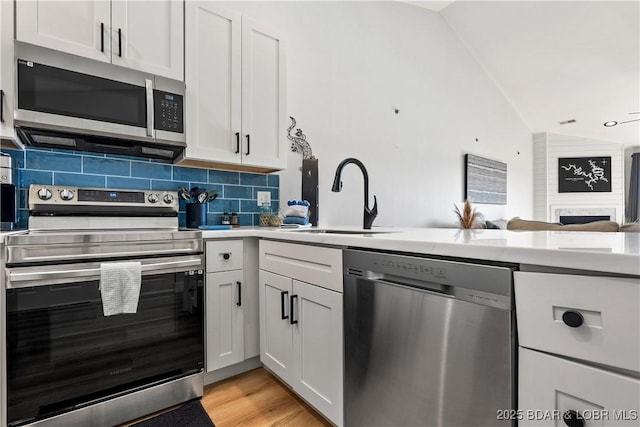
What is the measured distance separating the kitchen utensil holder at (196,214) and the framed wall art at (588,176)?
676 centimetres

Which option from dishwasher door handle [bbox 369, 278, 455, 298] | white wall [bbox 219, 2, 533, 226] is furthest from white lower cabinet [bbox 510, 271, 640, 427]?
white wall [bbox 219, 2, 533, 226]

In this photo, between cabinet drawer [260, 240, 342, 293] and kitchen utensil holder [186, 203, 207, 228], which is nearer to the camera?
cabinet drawer [260, 240, 342, 293]

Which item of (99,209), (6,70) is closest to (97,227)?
(99,209)

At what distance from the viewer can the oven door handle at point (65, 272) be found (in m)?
1.26

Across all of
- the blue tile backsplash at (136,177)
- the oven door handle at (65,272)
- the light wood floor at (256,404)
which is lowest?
the light wood floor at (256,404)

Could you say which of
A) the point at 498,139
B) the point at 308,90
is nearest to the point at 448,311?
the point at 308,90

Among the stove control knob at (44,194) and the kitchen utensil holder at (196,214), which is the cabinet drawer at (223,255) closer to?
the kitchen utensil holder at (196,214)

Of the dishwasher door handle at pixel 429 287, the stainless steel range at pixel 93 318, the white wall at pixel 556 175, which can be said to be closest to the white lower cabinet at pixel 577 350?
the dishwasher door handle at pixel 429 287

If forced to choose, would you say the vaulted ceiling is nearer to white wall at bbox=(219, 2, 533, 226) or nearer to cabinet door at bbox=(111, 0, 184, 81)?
white wall at bbox=(219, 2, 533, 226)

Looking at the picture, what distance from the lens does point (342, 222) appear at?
10.1ft

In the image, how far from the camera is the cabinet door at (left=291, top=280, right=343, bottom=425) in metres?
1.29

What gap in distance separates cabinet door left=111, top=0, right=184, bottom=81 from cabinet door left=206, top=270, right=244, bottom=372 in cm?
121

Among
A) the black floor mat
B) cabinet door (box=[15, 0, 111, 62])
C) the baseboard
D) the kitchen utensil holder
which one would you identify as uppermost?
cabinet door (box=[15, 0, 111, 62])

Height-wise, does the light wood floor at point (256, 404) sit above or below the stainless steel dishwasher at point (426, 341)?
below
